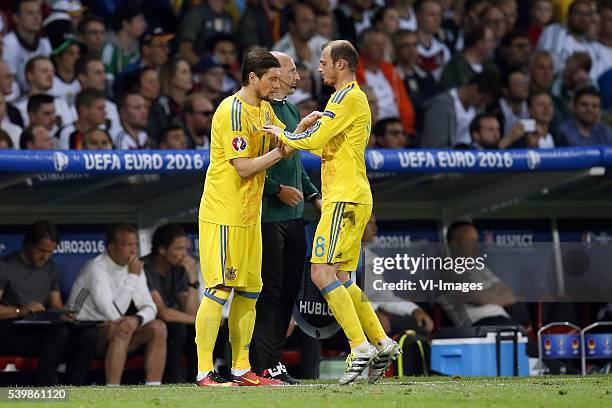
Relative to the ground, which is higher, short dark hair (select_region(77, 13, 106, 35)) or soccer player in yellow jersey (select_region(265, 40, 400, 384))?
short dark hair (select_region(77, 13, 106, 35))

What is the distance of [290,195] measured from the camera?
8.98 meters

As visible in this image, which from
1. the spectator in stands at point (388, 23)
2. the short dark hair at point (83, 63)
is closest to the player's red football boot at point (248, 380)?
the short dark hair at point (83, 63)

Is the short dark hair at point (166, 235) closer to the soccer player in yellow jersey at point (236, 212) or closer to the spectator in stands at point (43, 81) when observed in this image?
the spectator in stands at point (43, 81)

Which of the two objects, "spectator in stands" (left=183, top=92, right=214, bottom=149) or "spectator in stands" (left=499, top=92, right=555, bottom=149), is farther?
"spectator in stands" (left=499, top=92, right=555, bottom=149)

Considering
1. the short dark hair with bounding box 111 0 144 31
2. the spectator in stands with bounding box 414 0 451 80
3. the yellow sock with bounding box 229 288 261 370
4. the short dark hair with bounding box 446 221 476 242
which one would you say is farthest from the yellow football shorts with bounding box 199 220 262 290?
the spectator in stands with bounding box 414 0 451 80

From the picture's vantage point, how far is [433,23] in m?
15.4

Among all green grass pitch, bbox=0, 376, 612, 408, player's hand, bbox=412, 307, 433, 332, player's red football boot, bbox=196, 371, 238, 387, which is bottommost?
green grass pitch, bbox=0, 376, 612, 408

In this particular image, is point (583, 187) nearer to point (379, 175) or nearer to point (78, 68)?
point (379, 175)

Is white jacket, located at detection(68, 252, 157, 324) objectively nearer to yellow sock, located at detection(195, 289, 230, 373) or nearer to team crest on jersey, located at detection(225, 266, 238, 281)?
yellow sock, located at detection(195, 289, 230, 373)

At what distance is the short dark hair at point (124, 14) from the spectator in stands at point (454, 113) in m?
3.03

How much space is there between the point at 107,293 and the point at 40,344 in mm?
739

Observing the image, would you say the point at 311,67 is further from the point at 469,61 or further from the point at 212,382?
the point at 212,382

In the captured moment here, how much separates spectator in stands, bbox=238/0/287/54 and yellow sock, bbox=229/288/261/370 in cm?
594

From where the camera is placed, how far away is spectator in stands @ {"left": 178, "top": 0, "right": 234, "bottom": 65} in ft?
46.6
